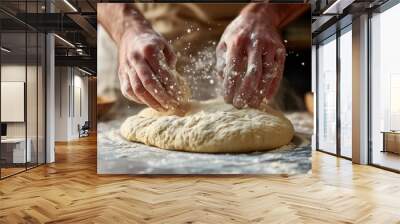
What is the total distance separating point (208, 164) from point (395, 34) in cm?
380

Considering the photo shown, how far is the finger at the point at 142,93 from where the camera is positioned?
5719mm

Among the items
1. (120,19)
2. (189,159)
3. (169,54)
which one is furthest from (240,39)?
(189,159)

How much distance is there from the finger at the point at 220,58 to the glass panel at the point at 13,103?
3.17m

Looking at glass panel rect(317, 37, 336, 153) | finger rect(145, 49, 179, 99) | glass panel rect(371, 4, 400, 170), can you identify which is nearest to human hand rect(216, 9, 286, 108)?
finger rect(145, 49, 179, 99)

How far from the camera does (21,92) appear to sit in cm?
627

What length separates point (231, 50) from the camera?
5809mm

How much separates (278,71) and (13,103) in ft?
13.9

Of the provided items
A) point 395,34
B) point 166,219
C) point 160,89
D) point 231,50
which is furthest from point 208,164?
point 395,34

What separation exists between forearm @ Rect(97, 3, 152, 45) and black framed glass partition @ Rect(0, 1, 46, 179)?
55.4 inches

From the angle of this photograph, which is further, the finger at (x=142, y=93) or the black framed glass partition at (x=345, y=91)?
the black framed glass partition at (x=345, y=91)

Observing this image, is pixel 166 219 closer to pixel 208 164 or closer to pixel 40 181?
pixel 208 164

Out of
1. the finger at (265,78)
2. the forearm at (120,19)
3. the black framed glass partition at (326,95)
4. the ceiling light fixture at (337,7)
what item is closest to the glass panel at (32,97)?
the forearm at (120,19)

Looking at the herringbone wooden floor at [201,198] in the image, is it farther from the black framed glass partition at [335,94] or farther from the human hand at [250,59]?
the black framed glass partition at [335,94]

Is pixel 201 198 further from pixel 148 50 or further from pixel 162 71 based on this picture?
pixel 148 50
